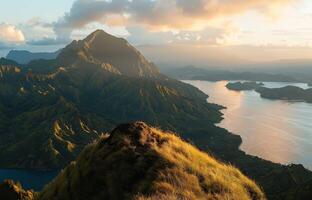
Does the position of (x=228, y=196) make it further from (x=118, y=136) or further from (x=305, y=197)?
(x=305, y=197)

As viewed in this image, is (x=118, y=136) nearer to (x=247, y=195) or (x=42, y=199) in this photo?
(x=42, y=199)

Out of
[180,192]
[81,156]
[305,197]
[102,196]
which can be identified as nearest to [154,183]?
[180,192]

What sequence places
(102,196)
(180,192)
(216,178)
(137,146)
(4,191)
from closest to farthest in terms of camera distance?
1. (180,192)
2. (102,196)
3. (216,178)
4. (137,146)
5. (4,191)

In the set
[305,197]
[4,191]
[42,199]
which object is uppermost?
[42,199]

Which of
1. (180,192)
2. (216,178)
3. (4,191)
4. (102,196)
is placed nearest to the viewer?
(180,192)

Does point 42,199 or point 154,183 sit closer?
point 154,183

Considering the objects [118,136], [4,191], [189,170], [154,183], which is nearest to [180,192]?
[154,183]

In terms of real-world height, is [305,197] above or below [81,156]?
below
